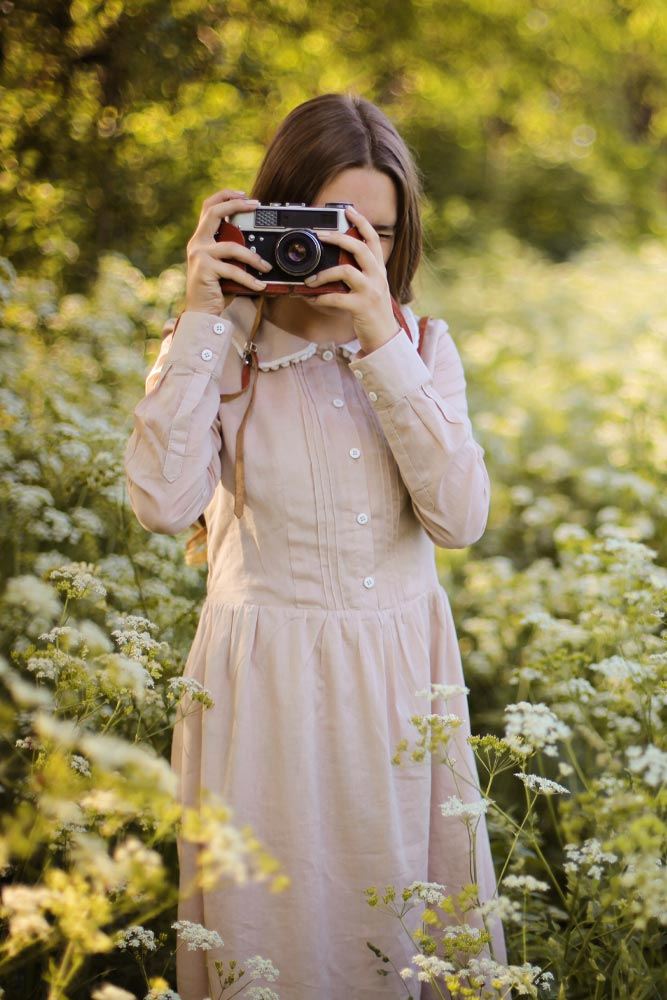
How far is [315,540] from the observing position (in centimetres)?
159

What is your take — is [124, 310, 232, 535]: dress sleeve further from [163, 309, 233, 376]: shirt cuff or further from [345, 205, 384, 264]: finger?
[345, 205, 384, 264]: finger

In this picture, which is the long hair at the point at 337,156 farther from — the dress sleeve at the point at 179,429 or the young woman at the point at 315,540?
the dress sleeve at the point at 179,429

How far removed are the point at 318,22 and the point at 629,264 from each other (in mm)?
6598

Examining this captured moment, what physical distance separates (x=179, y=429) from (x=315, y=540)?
294 mm

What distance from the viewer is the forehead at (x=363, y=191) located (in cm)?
160

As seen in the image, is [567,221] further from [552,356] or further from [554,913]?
[554,913]

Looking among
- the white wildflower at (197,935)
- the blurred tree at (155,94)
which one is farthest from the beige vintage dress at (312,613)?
the blurred tree at (155,94)

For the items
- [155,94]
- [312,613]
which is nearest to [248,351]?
[312,613]

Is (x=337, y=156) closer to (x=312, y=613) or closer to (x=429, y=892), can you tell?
(x=312, y=613)

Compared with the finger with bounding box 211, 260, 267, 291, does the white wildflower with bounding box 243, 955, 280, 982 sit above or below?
below

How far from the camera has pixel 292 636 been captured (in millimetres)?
1590

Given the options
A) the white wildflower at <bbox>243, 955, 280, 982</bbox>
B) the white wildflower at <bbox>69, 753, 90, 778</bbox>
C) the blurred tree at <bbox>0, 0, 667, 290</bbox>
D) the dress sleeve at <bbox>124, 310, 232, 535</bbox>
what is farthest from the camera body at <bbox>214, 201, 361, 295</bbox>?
the white wildflower at <bbox>243, 955, 280, 982</bbox>

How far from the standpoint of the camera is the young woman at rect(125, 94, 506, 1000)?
1542 mm

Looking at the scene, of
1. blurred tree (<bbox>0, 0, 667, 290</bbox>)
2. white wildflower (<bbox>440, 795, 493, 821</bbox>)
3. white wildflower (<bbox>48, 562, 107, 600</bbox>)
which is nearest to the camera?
white wildflower (<bbox>440, 795, 493, 821</bbox>)
